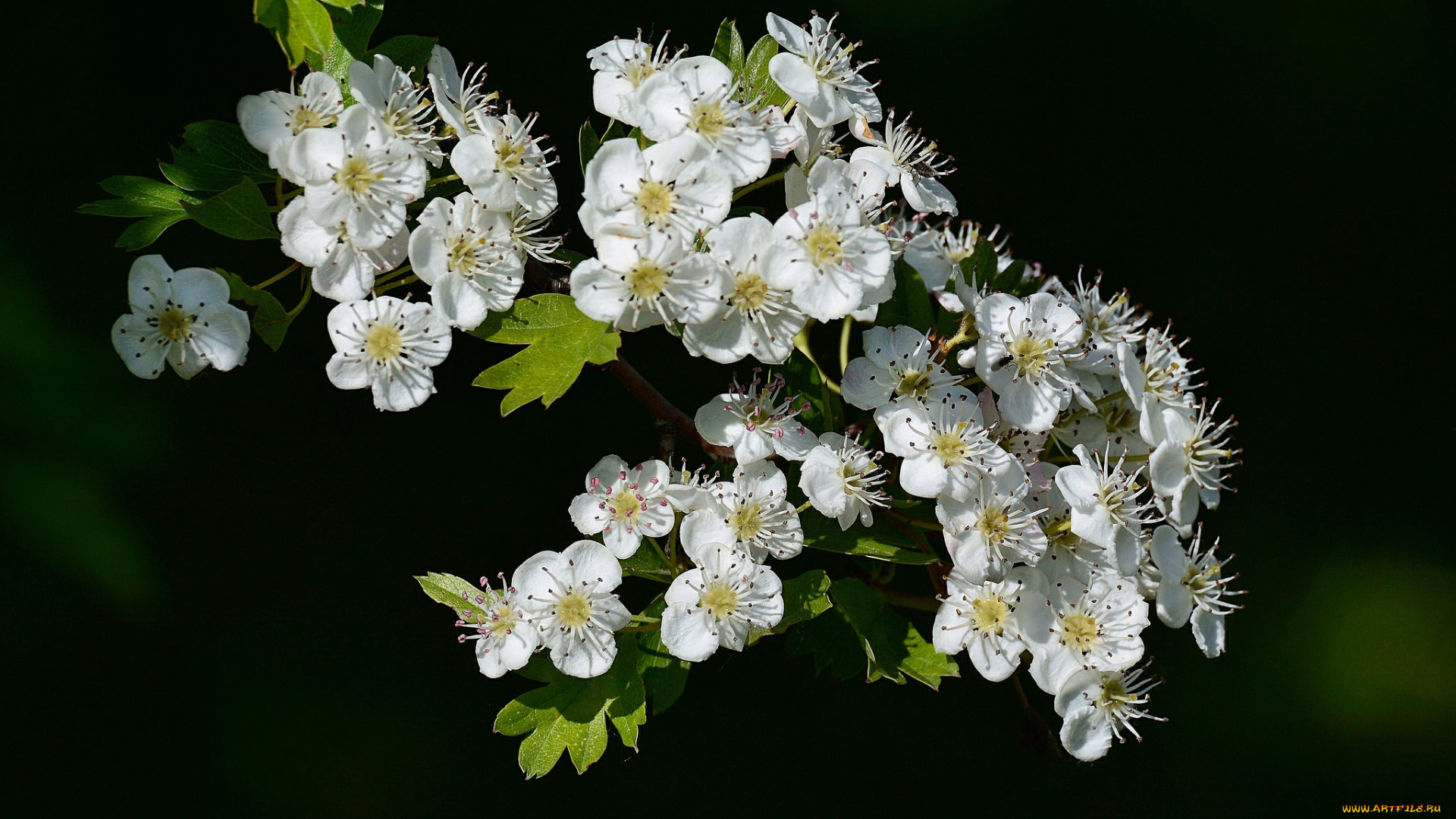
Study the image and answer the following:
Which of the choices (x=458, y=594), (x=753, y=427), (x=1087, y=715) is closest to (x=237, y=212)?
(x=458, y=594)

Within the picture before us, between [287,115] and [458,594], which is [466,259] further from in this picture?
[458,594]

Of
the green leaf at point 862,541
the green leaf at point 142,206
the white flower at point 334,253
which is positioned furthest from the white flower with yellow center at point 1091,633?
the green leaf at point 142,206

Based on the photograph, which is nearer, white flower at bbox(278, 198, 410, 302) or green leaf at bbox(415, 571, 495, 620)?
white flower at bbox(278, 198, 410, 302)

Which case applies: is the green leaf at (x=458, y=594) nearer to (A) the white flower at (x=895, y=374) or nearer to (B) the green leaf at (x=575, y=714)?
(B) the green leaf at (x=575, y=714)

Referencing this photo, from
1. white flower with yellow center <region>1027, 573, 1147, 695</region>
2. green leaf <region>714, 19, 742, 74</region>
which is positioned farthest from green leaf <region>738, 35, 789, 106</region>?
white flower with yellow center <region>1027, 573, 1147, 695</region>

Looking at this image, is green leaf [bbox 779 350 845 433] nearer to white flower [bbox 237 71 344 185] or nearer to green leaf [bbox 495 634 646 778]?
green leaf [bbox 495 634 646 778]

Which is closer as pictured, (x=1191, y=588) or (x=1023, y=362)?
(x=1023, y=362)

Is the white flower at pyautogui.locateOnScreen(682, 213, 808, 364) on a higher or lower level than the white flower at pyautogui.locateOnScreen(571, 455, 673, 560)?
higher
